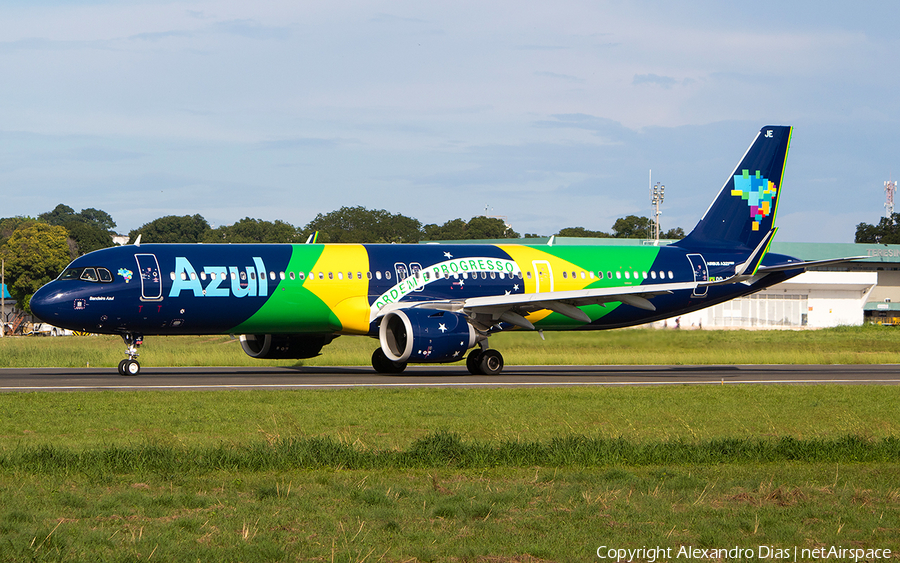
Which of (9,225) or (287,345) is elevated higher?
(9,225)

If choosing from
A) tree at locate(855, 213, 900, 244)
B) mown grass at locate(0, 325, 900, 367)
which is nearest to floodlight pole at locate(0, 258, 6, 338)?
mown grass at locate(0, 325, 900, 367)

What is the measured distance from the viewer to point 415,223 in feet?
504

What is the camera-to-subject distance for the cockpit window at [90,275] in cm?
2678

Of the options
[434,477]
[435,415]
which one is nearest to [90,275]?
[435,415]

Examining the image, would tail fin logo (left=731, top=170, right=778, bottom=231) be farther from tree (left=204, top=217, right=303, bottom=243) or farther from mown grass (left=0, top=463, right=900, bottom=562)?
tree (left=204, top=217, right=303, bottom=243)

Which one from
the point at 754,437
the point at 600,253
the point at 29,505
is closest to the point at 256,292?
the point at 600,253

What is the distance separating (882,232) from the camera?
142500 mm

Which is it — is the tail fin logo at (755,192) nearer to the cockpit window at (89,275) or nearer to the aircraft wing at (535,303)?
the aircraft wing at (535,303)

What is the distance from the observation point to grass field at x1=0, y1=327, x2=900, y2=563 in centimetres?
791

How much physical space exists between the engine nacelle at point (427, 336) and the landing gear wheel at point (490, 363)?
1027 mm

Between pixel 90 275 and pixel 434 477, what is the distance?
63.4ft

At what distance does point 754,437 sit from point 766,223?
2381 cm

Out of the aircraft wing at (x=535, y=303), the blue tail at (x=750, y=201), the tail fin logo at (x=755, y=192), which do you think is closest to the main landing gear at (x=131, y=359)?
the aircraft wing at (x=535, y=303)

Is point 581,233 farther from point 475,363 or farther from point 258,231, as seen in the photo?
point 475,363
